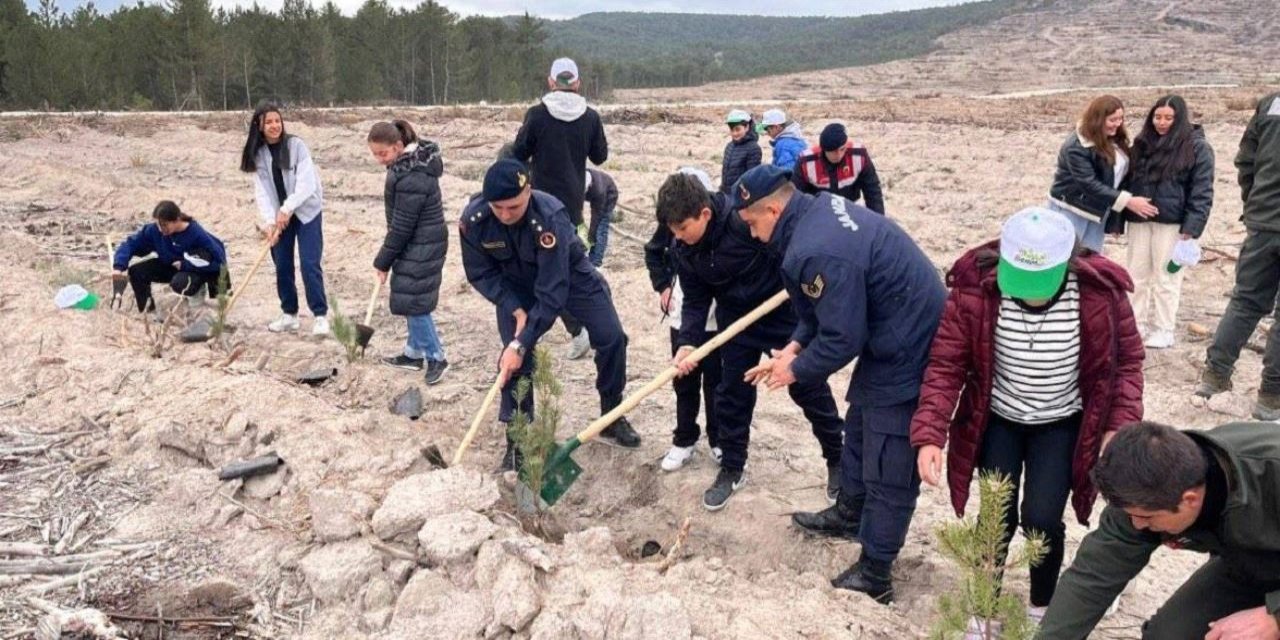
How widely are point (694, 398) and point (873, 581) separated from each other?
4.59 feet

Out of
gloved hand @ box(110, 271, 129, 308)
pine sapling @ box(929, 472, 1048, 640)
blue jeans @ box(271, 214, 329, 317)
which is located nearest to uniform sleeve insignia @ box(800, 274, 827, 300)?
pine sapling @ box(929, 472, 1048, 640)

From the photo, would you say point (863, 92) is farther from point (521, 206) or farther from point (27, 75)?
point (521, 206)

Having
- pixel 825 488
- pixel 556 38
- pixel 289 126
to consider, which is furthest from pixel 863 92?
pixel 556 38

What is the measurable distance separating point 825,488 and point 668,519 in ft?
2.59

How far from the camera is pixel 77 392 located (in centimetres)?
438

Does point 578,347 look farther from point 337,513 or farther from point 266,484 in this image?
point 337,513

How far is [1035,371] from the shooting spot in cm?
264

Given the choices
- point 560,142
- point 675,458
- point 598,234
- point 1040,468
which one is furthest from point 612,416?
point 598,234

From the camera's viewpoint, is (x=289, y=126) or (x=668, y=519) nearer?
(x=668, y=519)

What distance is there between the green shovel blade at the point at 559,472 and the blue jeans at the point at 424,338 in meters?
2.00

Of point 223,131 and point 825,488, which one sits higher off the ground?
point 223,131

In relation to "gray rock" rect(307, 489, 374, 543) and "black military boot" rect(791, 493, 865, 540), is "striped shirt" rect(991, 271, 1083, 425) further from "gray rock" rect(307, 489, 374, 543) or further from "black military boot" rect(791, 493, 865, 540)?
"gray rock" rect(307, 489, 374, 543)

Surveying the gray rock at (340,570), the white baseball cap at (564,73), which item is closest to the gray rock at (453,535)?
the gray rock at (340,570)

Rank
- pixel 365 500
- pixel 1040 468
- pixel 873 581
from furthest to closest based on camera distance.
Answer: pixel 365 500
pixel 873 581
pixel 1040 468
